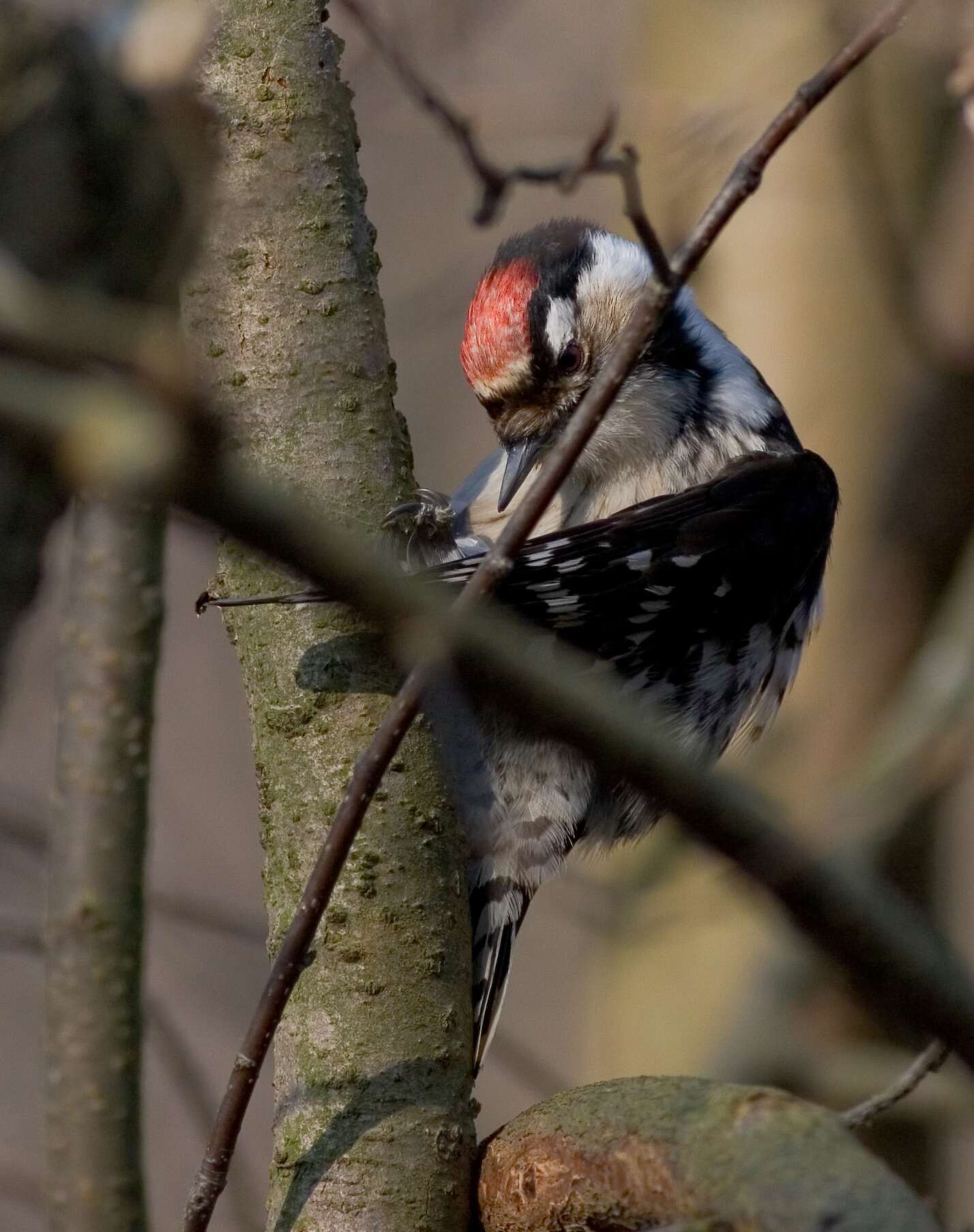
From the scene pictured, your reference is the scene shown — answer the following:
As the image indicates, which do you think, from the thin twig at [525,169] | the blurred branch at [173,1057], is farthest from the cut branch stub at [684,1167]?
the blurred branch at [173,1057]

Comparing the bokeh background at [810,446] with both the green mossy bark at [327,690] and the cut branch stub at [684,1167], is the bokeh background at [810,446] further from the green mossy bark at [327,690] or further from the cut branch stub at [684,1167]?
the cut branch stub at [684,1167]

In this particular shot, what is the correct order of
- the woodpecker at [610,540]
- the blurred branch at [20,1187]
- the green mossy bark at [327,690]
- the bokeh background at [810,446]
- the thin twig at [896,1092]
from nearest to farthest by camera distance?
the thin twig at [896,1092]
the green mossy bark at [327,690]
the woodpecker at [610,540]
the blurred branch at [20,1187]
the bokeh background at [810,446]

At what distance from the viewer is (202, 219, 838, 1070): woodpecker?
263 cm

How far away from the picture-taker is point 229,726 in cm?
715

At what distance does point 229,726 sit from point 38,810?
317 centimetres

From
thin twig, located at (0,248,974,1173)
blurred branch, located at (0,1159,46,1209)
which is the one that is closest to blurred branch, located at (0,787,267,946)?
blurred branch, located at (0,1159,46,1209)

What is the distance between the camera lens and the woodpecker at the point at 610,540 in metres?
2.63

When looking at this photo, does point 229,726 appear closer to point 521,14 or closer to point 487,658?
point 521,14

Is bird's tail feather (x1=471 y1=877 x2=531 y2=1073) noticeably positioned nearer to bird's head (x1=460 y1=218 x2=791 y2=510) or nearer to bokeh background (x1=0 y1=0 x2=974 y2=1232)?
bird's head (x1=460 y1=218 x2=791 y2=510)

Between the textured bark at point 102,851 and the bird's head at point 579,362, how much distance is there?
5.68ft

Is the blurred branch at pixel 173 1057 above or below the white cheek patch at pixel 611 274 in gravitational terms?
below

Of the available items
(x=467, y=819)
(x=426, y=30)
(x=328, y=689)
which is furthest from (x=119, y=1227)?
(x=426, y=30)

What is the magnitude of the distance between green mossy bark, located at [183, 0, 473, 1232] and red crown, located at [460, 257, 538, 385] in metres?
0.86

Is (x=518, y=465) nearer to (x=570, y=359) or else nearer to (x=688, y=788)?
(x=570, y=359)
